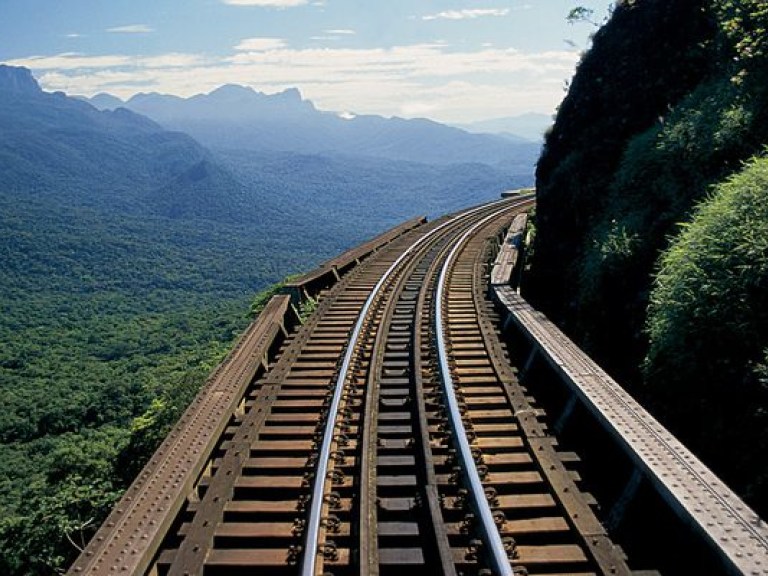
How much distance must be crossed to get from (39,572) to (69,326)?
469 ft

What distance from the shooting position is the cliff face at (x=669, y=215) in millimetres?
6117

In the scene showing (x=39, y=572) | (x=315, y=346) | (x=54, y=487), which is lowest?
(x=54, y=487)

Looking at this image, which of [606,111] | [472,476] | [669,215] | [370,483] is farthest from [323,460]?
[606,111]

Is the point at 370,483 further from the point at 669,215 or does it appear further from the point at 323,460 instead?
the point at 669,215

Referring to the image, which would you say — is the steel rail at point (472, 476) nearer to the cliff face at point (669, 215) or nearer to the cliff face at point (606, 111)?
the cliff face at point (669, 215)

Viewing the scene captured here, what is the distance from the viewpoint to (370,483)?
545 cm

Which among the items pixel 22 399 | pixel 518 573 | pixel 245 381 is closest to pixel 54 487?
pixel 245 381

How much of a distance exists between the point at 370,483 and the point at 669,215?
6.63m

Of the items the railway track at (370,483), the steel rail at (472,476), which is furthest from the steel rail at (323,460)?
the steel rail at (472,476)

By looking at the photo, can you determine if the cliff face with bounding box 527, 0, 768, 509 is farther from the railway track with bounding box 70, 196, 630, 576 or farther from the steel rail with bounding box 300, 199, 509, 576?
the steel rail with bounding box 300, 199, 509, 576

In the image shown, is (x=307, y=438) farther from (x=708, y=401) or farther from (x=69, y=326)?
(x=69, y=326)

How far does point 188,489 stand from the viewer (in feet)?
18.2

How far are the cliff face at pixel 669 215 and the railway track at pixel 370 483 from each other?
5.10ft

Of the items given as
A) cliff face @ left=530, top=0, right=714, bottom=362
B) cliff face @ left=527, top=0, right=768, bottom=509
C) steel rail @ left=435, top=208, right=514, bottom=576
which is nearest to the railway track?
steel rail @ left=435, top=208, right=514, bottom=576
